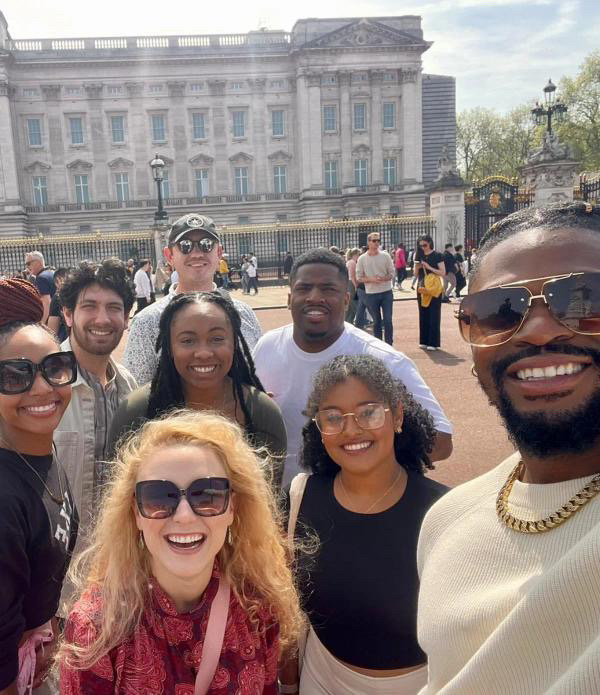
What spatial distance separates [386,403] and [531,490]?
3.42ft

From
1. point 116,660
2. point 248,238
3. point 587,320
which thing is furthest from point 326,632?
point 248,238

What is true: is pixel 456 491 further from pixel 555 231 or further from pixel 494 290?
pixel 555 231

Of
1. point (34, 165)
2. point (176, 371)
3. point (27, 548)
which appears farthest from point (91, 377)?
point (34, 165)

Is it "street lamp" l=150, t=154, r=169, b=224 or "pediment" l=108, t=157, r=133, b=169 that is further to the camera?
"pediment" l=108, t=157, r=133, b=169

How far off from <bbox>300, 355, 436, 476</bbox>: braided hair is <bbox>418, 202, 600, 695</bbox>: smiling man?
0.93m

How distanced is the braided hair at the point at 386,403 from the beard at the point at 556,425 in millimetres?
1046

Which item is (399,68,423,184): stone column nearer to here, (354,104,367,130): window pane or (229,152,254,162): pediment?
(354,104,367,130): window pane

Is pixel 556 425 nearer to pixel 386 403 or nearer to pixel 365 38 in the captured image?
pixel 386 403

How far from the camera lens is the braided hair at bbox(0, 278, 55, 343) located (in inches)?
83.1

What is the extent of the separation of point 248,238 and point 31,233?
19.6 meters

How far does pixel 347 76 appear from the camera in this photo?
4484cm

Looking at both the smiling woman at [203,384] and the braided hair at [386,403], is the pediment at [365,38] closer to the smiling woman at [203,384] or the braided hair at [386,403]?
the smiling woman at [203,384]

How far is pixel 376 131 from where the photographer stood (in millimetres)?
45844

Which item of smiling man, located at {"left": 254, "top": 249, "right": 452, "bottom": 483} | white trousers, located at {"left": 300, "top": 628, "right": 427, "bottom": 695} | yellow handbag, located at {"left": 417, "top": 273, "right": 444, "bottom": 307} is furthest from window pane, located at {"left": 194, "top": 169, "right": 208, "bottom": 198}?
white trousers, located at {"left": 300, "top": 628, "right": 427, "bottom": 695}
